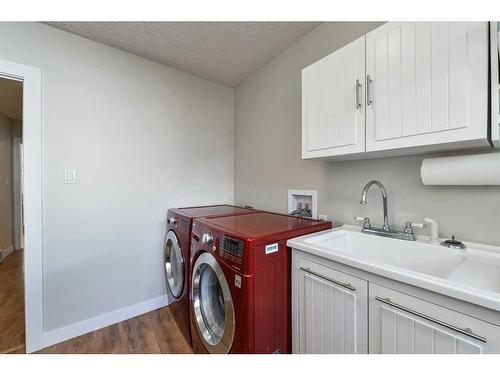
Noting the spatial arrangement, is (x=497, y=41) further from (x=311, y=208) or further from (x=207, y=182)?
(x=207, y=182)

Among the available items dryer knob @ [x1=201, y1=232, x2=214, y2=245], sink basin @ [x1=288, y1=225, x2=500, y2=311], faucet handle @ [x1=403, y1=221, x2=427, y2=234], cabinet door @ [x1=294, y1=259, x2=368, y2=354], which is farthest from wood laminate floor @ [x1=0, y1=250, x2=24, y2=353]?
faucet handle @ [x1=403, y1=221, x2=427, y2=234]

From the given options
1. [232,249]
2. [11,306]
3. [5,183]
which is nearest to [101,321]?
[11,306]

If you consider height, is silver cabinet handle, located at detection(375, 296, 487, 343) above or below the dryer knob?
below

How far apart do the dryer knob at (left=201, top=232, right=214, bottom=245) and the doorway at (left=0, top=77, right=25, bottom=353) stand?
1921 millimetres

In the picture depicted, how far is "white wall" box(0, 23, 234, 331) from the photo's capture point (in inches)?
64.1

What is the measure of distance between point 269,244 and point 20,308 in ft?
8.34

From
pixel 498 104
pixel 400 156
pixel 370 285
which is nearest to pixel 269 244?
pixel 370 285

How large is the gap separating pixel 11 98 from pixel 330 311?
416 cm

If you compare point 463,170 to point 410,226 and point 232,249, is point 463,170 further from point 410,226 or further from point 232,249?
point 232,249

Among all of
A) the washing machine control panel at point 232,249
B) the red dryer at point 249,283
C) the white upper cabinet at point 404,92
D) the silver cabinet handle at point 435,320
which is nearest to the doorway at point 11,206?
the red dryer at point 249,283

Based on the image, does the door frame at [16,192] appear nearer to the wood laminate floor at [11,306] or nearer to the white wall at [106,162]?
the wood laminate floor at [11,306]

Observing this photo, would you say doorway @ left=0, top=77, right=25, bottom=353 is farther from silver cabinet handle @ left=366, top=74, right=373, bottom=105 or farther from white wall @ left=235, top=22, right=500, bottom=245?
silver cabinet handle @ left=366, top=74, right=373, bottom=105

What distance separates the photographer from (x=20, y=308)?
2.05 m

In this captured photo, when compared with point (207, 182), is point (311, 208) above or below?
below
